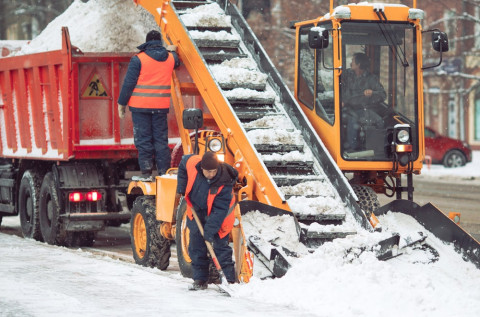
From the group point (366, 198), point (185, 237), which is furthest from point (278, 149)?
point (185, 237)

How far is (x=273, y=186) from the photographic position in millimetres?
10094

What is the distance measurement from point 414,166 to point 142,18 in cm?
522

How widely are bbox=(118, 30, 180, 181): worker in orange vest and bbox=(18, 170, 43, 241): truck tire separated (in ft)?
9.32

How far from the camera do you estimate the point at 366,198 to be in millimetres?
10719

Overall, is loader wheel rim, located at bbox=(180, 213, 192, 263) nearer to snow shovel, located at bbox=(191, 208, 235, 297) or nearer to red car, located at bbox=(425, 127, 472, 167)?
snow shovel, located at bbox=(191, 208, 235, 297)

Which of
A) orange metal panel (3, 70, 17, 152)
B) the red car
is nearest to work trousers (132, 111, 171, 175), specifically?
orange metal panel (3, 70, 17, 152)

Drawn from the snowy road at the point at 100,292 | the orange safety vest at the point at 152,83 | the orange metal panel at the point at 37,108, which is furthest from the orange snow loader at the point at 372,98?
the orange metal panel at the point at 37,108

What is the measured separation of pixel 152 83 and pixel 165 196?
54.6 inches

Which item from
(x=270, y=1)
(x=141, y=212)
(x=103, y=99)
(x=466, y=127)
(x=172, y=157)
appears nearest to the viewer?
(x=141, y=212)

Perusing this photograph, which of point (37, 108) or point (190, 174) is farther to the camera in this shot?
point (37, 108)

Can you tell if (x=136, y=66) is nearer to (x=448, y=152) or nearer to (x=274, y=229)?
(x=274, y=229)

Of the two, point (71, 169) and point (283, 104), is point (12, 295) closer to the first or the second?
point (283, 104)

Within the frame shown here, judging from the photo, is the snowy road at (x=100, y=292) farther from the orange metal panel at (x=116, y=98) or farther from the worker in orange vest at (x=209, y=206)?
the orange metal panel at (x=116, y=98)

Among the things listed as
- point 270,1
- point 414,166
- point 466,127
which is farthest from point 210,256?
point 466,127
